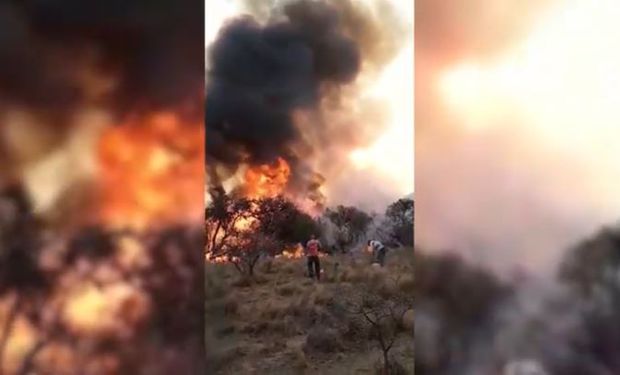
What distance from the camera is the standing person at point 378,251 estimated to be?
2.76 metres

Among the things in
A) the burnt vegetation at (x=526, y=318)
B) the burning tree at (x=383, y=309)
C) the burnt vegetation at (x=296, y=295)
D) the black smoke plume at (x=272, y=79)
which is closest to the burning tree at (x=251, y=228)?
the burnt vegetation at (x=296, y=295)

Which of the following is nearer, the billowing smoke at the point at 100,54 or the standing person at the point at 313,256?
the billowing smoke at the point at 100,54

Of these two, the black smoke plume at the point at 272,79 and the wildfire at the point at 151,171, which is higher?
the black smoke plume at the point at 272,79

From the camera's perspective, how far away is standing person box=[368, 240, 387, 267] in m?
2.76

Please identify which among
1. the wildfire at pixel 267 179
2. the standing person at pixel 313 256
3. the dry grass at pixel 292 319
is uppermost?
the wildfire at pixel 267 179

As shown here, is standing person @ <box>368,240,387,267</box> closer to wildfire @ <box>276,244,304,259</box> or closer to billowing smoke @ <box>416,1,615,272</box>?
billowing smoke @ <box>416,1,615,272</box>

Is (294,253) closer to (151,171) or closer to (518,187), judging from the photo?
(151,171)

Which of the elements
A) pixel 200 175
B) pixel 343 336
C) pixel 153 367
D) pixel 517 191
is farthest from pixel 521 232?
pixel 153 367

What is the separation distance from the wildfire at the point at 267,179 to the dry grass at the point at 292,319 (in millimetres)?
261

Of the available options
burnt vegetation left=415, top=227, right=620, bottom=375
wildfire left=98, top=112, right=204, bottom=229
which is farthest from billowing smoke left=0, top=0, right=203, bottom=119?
burnt vegetation left=415, top=227, right=620, bottom=375

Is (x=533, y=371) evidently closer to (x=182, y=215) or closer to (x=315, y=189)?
(x=315, y=189)

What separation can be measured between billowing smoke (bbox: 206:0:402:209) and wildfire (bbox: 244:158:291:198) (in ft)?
0.09

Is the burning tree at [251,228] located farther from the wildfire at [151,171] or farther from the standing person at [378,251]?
the standing person at [378,251]

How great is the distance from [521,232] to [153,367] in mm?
1446
